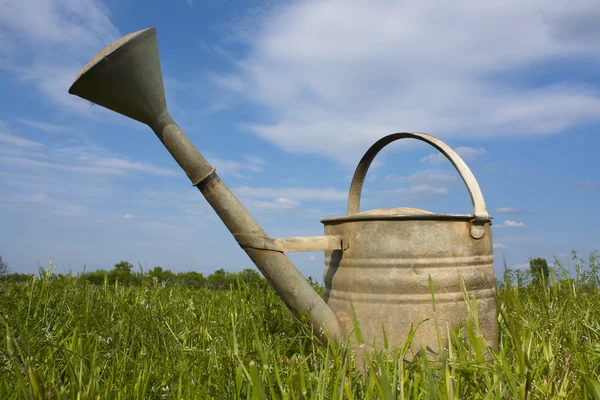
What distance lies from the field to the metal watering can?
14cm

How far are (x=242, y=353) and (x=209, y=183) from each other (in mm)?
842

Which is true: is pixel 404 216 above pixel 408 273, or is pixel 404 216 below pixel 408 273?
above

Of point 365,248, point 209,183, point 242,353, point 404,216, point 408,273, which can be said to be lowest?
point 242,353

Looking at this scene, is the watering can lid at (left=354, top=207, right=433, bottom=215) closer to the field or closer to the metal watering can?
the metal watering can

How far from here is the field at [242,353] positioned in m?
1.33

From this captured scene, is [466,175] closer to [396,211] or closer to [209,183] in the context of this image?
[396,211]

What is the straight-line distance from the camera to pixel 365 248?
2.36 m

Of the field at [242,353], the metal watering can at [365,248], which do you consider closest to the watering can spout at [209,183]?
the metal watering can at [365,248]

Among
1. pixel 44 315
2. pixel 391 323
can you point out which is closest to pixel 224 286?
pixel 44 315

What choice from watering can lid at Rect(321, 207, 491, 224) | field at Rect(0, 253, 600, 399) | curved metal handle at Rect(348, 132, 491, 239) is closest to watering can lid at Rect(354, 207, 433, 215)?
watering can lid at Rect(321, 207, 491, 224)

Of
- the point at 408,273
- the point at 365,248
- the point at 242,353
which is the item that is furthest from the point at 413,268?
the point at 242,353

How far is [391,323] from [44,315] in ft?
5.82

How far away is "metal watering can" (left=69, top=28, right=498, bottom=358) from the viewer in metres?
2.27

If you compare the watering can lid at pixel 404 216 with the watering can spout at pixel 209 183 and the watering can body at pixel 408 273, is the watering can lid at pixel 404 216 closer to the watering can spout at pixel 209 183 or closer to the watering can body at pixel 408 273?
the watering can body at pixel 408 273
